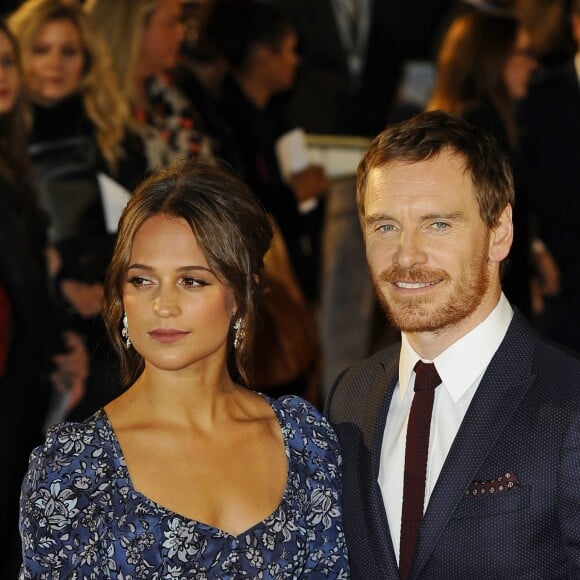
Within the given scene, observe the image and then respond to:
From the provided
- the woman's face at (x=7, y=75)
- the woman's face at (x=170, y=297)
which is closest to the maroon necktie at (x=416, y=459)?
the woman's face at (x=170, y=297)

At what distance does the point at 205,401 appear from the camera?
9.38 ft

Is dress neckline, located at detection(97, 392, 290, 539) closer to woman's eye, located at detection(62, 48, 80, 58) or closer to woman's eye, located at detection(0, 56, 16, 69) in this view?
woman's eye, located at detection(0, 56, 16, 69)

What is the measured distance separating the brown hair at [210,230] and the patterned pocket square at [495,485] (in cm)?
62

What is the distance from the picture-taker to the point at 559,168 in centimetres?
533

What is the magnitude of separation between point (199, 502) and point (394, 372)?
1.89 feet

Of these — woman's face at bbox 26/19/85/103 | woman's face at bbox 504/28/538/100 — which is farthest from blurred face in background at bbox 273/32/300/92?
woman's face at bbox 26/19/85/103

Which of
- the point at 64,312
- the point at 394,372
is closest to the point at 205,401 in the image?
the point at 394,372

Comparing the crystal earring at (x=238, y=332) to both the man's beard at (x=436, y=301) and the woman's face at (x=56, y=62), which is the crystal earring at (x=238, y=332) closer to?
the man's beard at (x=436, y=301)

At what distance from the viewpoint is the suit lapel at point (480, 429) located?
2.66 metres

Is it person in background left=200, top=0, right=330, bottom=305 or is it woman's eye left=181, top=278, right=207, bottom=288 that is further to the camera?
person in background left=200, top=0, right=330, bottom=305

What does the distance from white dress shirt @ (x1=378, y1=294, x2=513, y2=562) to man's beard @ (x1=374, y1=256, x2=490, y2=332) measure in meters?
0.06

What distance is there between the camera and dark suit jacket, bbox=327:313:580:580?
259 cm

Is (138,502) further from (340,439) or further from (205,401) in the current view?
(340,439)

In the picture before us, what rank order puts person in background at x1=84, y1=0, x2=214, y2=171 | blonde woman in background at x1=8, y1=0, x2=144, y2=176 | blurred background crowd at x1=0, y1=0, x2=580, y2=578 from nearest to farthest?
blurred background crowd at x1=0, y1=0, x2=580, y2=578
blonde woman in background at x1=8, y1=0, x2=144, y2=176
person in background at x1=84, y1=0, x2=214, y2=171
